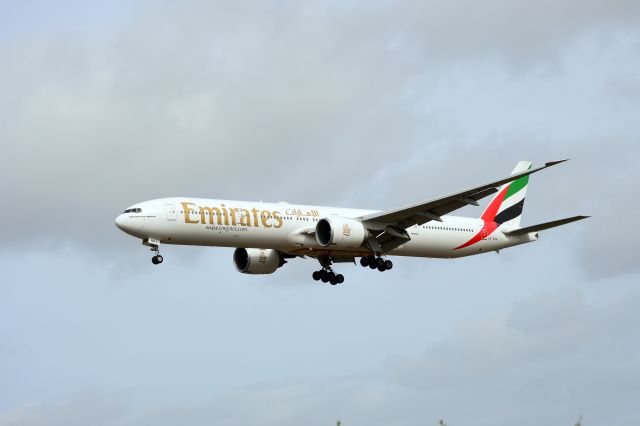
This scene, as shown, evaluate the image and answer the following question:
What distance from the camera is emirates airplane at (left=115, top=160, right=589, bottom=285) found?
54.9m

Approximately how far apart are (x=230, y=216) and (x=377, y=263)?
31.0 feet

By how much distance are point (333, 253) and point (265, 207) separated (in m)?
5.26

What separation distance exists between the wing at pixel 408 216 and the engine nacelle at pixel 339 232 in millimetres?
1088

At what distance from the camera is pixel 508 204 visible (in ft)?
223

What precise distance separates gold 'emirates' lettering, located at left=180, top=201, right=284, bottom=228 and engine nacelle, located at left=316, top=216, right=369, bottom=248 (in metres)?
2.24

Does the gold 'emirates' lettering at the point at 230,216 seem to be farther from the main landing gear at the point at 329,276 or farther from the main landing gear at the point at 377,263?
the main landing gear at the point at 329,276

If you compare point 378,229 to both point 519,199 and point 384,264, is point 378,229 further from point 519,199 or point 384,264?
point 519,199

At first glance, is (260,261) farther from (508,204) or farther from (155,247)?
(508,204)

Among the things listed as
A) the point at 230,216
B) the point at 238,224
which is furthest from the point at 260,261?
the point at 230,216

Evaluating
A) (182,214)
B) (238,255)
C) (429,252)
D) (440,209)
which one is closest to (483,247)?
(429,252)

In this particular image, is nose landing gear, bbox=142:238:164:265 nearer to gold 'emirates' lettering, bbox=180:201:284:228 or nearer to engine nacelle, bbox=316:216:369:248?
gold 'emirates' lettering, bbox=180:201:284:228

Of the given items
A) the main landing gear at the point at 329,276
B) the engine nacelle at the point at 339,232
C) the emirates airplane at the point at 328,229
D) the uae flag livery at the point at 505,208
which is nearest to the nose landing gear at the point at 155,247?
the emirates airplane at the point at 328,229

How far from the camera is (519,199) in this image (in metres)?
68.9

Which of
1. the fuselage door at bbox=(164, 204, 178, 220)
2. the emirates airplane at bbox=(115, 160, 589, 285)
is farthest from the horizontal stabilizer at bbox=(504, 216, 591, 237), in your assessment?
the fuselage door at bbox=(164, 204, 178, 220)
